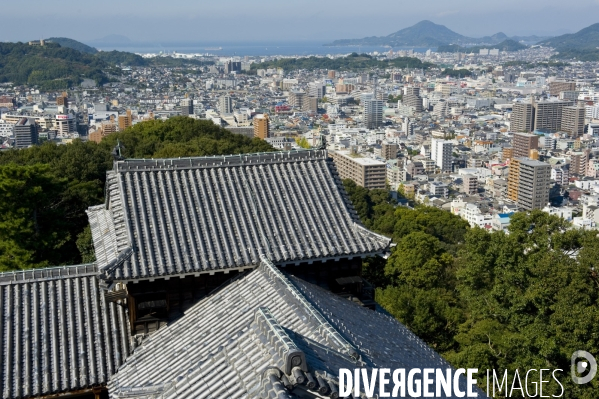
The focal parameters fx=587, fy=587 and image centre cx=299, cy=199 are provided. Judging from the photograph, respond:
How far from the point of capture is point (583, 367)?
13.4m

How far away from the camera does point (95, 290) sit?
8.54 meters

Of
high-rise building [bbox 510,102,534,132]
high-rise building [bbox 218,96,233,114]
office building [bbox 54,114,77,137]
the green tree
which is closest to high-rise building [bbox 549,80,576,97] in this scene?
high-rise building [bbox 510,102,534,132]

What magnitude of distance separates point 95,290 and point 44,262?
8979 millimetres

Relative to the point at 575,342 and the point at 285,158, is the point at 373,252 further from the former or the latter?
the point at 575,342

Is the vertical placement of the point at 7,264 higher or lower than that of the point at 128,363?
lower

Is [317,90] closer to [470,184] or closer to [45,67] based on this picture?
[45,67]

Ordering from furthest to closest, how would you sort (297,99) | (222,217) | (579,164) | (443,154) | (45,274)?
(297,99) → (443,154) → (579,164) → (222,217) → (45,274)

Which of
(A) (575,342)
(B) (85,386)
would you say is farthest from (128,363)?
(A) (575,342)

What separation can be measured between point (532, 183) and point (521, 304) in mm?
68904

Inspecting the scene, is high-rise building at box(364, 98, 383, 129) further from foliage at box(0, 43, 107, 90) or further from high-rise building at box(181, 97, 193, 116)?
foliage at box(0, 43, 107, 90)

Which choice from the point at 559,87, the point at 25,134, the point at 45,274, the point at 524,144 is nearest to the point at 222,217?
the point at 45,274

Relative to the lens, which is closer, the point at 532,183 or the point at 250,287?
the point at 250,287

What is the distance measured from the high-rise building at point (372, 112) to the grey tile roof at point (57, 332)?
13493cm

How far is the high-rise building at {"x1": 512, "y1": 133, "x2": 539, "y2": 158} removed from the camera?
341ft
